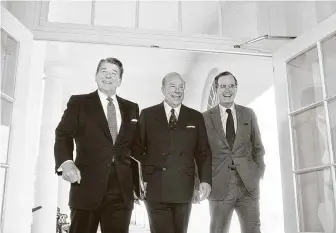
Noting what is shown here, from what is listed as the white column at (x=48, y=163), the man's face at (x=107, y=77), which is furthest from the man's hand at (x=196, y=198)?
the white column at (x=48, y=163)

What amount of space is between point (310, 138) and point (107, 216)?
56.5 inches

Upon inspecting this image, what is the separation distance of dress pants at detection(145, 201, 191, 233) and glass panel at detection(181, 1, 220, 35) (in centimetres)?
133

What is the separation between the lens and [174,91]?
298 centimetres

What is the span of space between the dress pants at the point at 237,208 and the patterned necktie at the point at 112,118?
931mm

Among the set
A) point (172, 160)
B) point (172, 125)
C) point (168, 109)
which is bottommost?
point (172, 160)

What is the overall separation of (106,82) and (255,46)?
3.89 feet

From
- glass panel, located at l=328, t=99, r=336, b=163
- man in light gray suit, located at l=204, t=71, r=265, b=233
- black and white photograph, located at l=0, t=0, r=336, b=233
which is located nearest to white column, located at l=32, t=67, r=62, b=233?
black and white photograph, located at l=0, t=0, r=336, b=233

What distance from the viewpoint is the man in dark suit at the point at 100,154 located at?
228cm

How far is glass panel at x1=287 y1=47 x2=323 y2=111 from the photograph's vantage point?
238 cm

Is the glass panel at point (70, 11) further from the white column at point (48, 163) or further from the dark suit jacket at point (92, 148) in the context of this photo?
the white column at point (48, 163)

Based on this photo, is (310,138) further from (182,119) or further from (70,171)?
(70,171)

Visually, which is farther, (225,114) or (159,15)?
(225,114)

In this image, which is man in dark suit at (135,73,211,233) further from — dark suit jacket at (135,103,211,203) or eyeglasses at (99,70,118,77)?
eyeglasses at (99,70,118,77)

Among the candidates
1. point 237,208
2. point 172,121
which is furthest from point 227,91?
point 237,208
